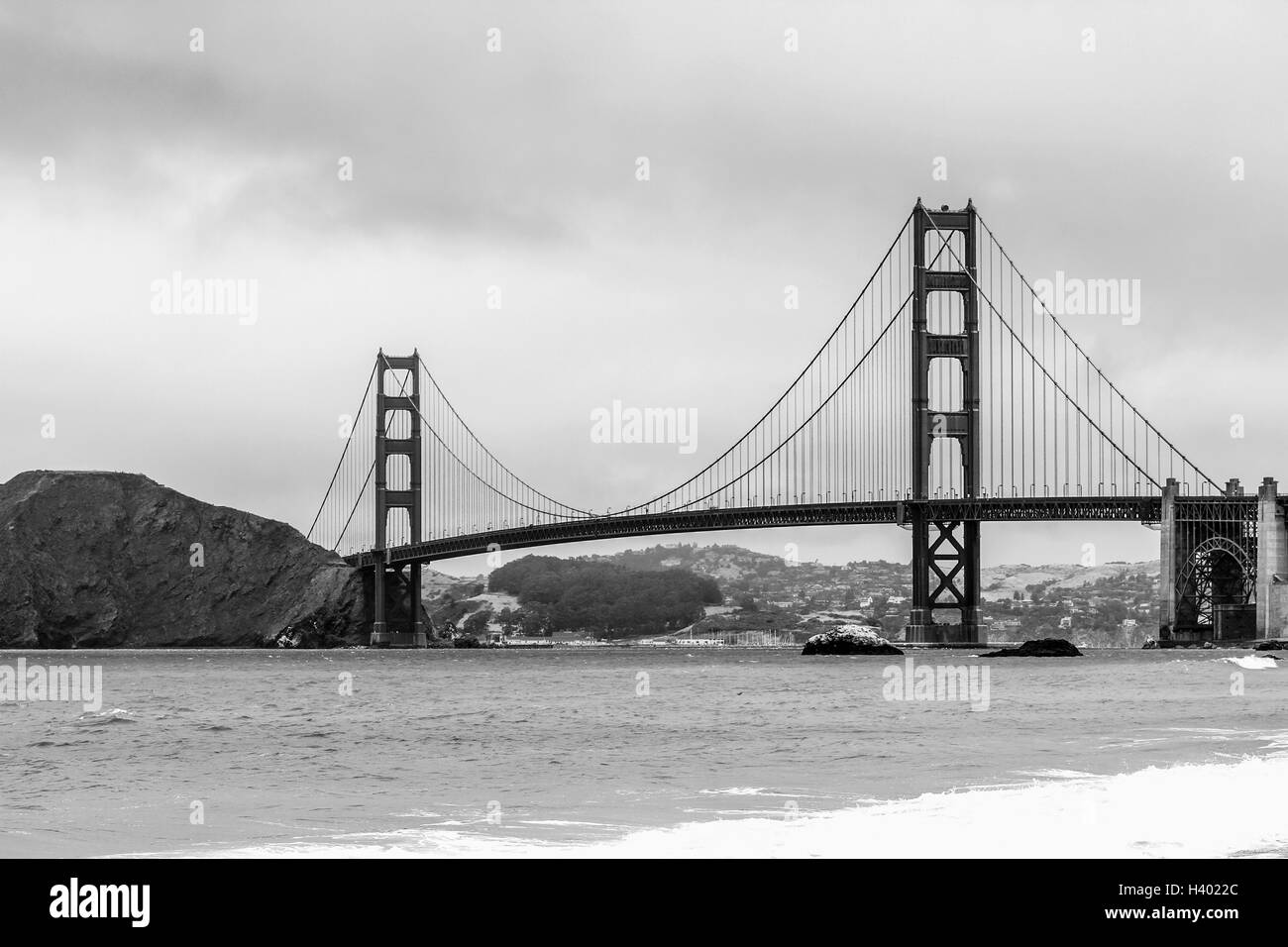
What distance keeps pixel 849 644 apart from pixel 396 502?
4151 centimetres

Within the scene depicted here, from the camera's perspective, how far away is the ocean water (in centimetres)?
1527

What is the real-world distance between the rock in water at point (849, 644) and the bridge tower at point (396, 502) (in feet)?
108

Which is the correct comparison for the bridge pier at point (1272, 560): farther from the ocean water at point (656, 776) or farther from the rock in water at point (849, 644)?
the ocean water at point (656, 776)

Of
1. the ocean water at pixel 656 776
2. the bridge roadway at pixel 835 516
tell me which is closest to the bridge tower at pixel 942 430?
the bridge roadway at pixel 835 516

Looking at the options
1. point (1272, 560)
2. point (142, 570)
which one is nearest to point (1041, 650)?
point (1272, 560)

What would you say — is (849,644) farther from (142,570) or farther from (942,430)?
(142,570)

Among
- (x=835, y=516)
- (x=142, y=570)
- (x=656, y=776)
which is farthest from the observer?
(x=142, y=570)

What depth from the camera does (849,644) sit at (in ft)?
303

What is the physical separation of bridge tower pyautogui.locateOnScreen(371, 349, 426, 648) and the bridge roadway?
977 inches

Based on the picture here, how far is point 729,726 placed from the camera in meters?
32.5

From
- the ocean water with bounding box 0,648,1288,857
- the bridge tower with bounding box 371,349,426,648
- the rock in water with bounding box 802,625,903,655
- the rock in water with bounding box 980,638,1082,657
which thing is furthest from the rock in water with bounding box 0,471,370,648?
the ocean water with bounding box 0,648,1288,857

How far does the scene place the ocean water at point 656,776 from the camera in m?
15.3
